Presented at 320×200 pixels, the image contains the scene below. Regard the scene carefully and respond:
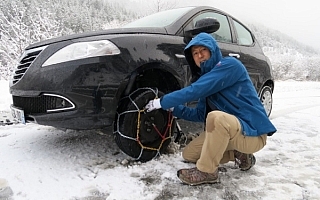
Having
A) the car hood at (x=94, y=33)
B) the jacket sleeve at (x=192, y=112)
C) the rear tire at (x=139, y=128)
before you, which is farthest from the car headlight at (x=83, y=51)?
the jacket sleeve at (x=192, y=112)

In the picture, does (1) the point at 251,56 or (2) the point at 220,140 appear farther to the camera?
(1) the point at 251,56

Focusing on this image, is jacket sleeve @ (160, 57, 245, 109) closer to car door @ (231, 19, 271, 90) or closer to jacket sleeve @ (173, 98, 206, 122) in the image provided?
jacket sleeve @ (173, 98, 206, 122)

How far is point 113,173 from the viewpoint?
6.80 ft

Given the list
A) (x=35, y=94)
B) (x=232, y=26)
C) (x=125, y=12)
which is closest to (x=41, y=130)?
(x=35, y=94)

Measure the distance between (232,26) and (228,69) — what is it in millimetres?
1862

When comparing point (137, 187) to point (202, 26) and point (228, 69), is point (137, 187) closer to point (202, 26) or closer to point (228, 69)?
point (228, 69)

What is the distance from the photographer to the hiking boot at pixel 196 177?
1958 millimetres

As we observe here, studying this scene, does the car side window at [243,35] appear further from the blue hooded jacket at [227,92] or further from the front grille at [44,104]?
the front grille at [44,104]

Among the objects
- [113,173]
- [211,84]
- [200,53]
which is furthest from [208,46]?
[113,173]

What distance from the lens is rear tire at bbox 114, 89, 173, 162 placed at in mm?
2184

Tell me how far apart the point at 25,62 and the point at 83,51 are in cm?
59

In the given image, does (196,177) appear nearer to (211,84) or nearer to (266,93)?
(211,84)

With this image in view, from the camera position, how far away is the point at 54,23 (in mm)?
21250

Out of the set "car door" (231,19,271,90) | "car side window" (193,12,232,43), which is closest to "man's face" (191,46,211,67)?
"car side window" (193,12,232,43)
